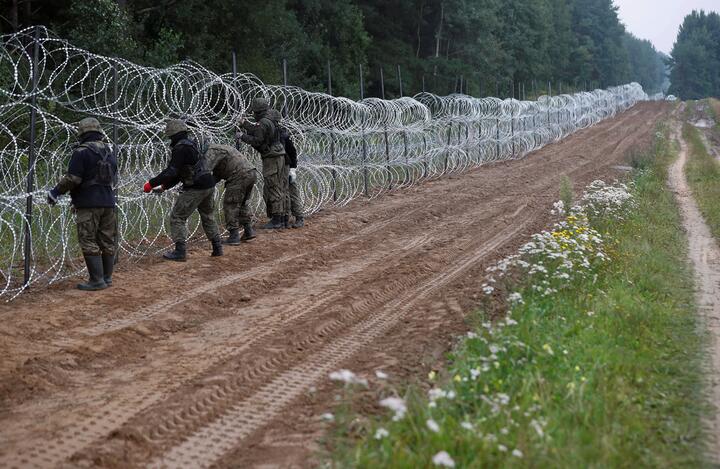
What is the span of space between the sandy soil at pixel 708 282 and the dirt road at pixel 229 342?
6.46ft

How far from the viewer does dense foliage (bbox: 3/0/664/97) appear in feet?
72.9

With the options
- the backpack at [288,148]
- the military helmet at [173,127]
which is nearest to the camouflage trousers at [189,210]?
the military helmet at [173,127]

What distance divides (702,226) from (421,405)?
1096 centimetres

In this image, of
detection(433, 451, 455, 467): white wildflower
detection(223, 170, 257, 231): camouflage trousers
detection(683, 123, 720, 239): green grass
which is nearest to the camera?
detection(433, 451, 455, 467): white wildflower

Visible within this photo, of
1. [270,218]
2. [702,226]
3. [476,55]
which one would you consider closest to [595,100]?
[476,55]

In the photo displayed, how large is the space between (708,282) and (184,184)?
6181 mm

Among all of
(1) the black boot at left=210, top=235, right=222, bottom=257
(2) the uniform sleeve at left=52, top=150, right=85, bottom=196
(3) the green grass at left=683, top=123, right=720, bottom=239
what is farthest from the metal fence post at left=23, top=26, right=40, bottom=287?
(3) the green grass at left=683, top=123, right=720, bottom=239

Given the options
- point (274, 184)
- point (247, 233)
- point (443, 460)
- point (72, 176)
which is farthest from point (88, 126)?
point (443, 460)

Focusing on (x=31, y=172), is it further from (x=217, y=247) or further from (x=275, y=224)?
(x=275, y=224)

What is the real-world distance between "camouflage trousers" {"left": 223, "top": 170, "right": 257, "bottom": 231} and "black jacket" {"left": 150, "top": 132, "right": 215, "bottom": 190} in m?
1.15

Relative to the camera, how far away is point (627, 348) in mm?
6270

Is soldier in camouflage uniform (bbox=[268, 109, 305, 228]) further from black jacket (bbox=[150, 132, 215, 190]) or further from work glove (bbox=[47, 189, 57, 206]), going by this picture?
work glove (bbox=[47, 189, 57, 206])

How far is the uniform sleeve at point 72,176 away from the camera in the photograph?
8156 mm

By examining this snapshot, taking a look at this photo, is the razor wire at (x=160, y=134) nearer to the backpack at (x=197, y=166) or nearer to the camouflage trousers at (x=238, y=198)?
the backpack at (x=197, y=166)
